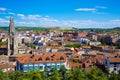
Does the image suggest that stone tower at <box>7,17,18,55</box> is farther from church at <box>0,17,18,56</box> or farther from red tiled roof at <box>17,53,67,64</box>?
red tiled roof at <box>17,53,67,64</box>

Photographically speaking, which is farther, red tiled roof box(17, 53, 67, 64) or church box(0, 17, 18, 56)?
church box(0, 17, 18, 56)

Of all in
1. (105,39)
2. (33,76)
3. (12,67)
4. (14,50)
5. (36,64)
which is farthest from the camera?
(105,39)

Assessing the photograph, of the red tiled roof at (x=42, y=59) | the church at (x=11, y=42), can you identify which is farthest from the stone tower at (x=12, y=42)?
the red tiled roof at (x=42, y=59)

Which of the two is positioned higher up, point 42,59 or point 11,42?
point 11,42

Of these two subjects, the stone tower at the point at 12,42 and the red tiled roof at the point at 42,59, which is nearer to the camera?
the red tiled roof at the point at 42,59

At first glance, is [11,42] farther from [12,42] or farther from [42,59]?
[42,59]

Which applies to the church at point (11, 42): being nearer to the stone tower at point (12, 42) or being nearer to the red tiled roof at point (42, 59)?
the stone tower at point (12, 42)

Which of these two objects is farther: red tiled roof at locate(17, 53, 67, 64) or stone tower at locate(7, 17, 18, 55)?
stone tower at locate(7, 17, 18, 55)

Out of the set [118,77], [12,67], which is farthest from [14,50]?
[118,77]

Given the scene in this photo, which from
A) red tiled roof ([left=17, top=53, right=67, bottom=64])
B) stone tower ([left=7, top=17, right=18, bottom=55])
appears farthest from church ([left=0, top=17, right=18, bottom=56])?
red tiled roof ([left=17, top=53, right=67, bottom=64])

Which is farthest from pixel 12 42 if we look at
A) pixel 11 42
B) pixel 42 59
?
pixel 42 59

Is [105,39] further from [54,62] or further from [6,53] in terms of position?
[54,62]
